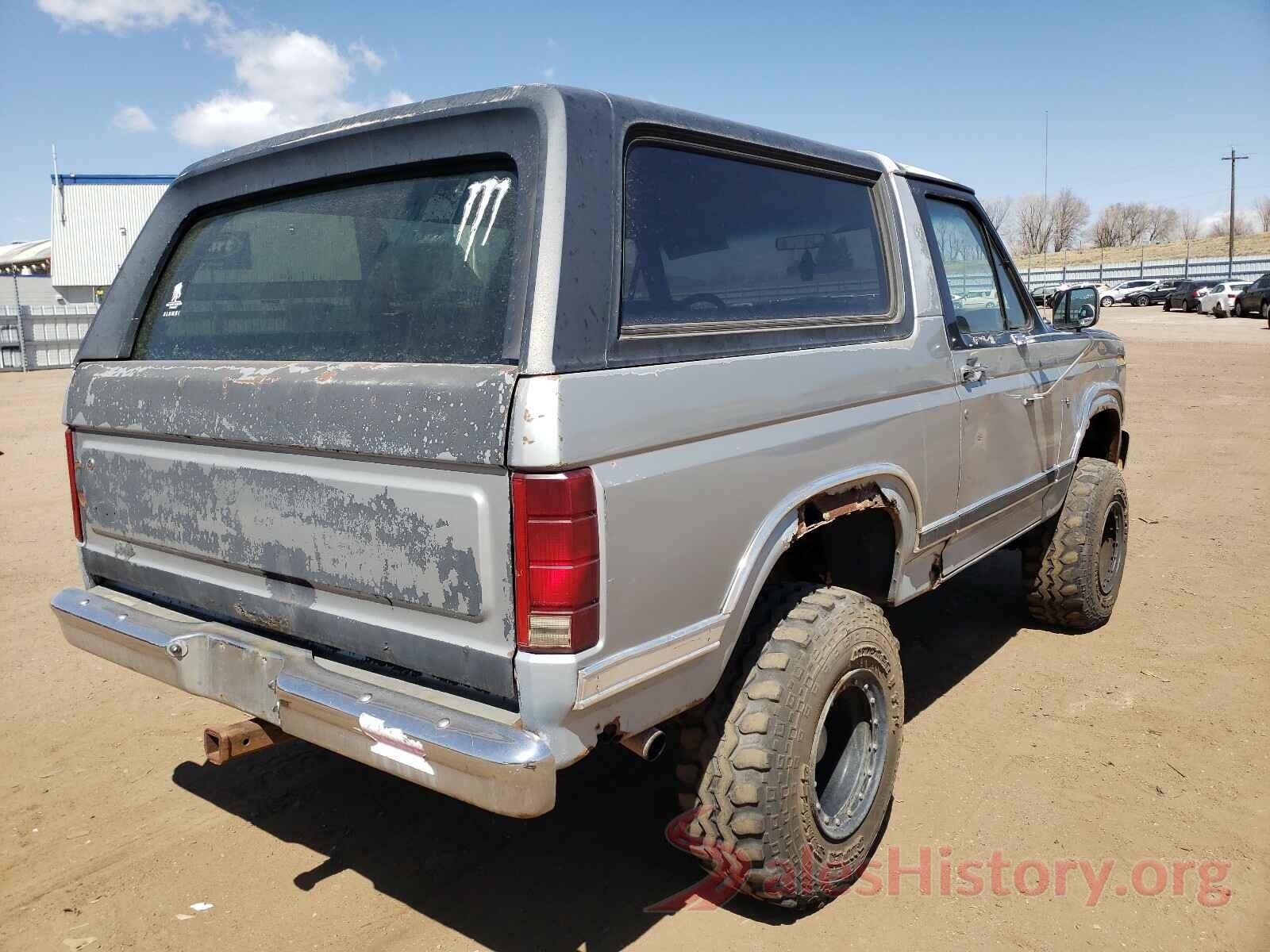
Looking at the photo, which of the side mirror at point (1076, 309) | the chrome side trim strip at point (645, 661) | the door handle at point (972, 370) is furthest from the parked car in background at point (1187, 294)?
the chrome side trim strip at point (645, 661)

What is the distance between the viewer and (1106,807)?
331 centimetres

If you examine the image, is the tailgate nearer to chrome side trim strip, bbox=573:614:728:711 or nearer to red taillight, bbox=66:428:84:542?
red taillight, bbox=66:428:84:542

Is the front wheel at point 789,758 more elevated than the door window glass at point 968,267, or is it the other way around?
the door window glass at point 968,267

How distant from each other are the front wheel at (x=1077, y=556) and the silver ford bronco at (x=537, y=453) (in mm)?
1531

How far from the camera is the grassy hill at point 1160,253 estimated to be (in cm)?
7538

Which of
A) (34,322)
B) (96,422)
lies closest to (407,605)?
(96,422)

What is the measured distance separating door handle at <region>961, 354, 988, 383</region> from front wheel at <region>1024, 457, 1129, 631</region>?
1464 mm

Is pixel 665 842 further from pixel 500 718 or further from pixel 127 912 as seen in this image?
pixel 127 912

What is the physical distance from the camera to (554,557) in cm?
202

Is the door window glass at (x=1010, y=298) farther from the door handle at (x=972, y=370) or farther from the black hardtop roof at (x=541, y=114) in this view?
the black hardtop roof at (x=541, y=114)

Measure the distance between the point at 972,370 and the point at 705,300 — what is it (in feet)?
4.66

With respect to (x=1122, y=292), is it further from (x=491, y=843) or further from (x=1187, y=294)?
(x=491, y=843)

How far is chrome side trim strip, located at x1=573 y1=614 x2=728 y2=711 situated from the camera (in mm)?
2090

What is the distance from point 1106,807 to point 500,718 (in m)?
2.30
